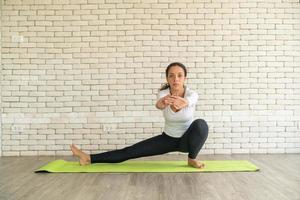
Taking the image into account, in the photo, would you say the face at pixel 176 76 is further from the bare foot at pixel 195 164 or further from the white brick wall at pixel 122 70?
the white brick wall at pixel 122 70

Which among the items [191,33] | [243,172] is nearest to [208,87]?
[191,33]

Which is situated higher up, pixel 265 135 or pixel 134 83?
pixel 134 83

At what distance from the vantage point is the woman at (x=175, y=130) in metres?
4.36

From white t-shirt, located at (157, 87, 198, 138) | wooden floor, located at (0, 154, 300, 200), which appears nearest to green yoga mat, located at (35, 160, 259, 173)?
wooden floor, located at (0, 154, 300, 200)

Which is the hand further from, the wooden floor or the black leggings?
the wooden floor

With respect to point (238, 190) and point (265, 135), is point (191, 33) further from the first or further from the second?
point (238, 190)

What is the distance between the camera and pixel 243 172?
420 centimetres

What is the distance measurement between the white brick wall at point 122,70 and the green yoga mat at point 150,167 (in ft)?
3.15

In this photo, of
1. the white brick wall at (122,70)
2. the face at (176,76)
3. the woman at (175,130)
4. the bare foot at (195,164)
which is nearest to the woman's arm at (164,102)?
the woman at (175,130)

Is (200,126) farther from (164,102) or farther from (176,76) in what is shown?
(176,76)

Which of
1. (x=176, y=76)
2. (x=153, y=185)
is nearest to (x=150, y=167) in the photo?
(x=153, y=185)

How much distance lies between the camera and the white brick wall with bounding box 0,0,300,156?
5715 millimetres

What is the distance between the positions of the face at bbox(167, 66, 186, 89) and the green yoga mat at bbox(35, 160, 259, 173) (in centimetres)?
92

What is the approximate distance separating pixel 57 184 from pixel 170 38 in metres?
2.86
